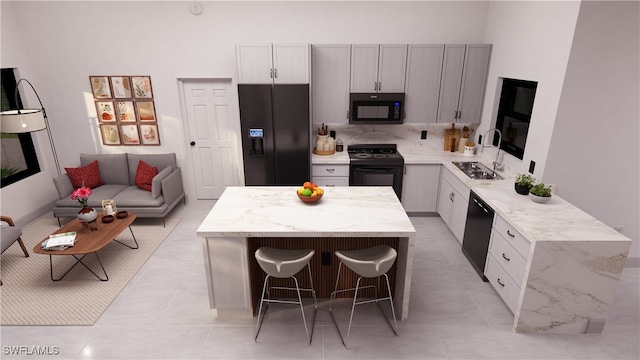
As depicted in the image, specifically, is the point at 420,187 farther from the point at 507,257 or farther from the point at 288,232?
the point at 288,232

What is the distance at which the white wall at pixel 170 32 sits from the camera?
5246 mm

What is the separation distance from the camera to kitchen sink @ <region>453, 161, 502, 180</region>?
453 centimetres

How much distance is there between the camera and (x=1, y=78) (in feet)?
17.2

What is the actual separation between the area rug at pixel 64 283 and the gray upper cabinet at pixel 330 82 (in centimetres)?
282

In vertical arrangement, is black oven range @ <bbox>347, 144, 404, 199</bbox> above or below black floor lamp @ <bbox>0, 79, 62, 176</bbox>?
below

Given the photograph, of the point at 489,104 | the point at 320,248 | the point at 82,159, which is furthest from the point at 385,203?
the point at 82,159

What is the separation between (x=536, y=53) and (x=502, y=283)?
8.29 feet

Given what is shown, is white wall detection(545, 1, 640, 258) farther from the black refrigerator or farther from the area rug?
the area rug

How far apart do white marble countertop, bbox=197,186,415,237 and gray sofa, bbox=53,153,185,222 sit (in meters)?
1.90

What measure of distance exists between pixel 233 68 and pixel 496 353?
16.0ft

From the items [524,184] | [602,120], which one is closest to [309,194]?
[524,184]

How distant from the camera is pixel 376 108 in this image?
5.31 m

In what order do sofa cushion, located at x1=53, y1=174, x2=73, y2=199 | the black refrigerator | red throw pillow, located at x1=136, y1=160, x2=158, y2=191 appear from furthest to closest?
red throw pillow, located at x1=136, y1=160, x2=158, y2=191 → sofa cushion, located at x1=53, y1=174, x2=73, y2=199 → the black refrigerator

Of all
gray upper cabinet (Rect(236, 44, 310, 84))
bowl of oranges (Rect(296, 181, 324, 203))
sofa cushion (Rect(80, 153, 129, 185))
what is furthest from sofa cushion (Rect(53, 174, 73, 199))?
bowl of oranges (Rect(296, 181, 324, 203))
